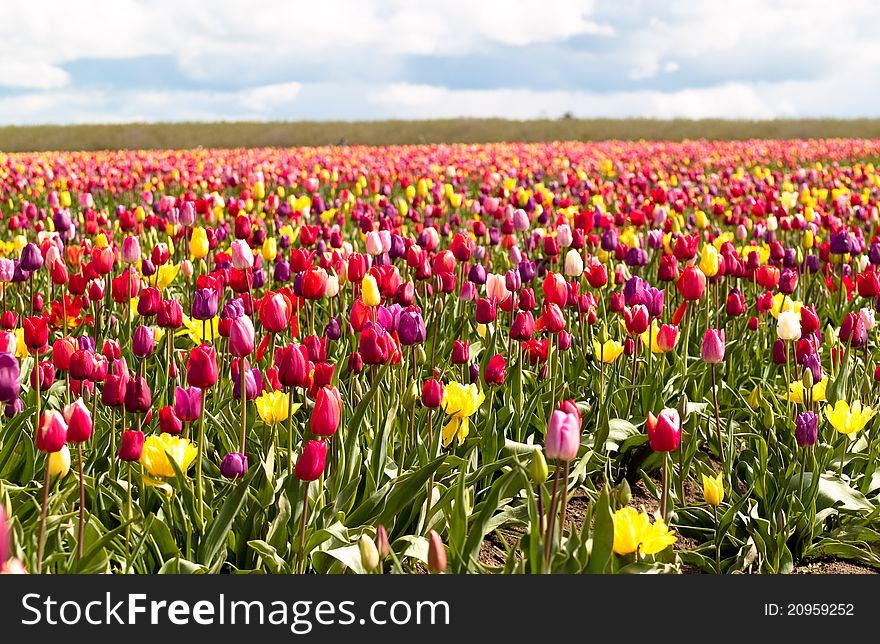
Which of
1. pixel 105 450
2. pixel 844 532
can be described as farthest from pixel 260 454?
pixel 844 532

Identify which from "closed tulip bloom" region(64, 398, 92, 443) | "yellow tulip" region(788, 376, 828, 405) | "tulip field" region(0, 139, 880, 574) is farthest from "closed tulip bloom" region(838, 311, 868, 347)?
"closed tulip bloom" region(64, 398, 92, 443)

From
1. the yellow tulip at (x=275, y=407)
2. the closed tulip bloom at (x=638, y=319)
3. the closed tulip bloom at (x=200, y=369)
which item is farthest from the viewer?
the closed tulip bloom at (x=638, y=319)

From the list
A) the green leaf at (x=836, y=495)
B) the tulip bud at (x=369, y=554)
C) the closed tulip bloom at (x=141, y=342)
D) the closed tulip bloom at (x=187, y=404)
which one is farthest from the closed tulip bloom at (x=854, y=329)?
the closed tulip bloom at (x=141, y=342)

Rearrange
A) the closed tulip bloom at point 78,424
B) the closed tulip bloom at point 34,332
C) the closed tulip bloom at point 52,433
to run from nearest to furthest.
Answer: the closed tulip bloom at point 52,433
the closed tulip bloom at point 78,424
the closed tulip bloom at point 34,332

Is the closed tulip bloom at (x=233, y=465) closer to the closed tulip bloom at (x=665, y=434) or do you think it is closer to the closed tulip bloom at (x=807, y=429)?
the closed tulip bloom at (x=665, y=434)

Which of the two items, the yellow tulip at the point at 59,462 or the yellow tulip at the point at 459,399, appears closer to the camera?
the yellow tulip at the point at 59,462

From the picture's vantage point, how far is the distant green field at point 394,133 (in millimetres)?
36719

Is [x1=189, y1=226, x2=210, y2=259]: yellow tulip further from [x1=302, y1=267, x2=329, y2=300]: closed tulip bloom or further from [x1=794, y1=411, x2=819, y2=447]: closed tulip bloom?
[x1=794, y1=411, x2=819, y2=447]: closed tulip bloom
